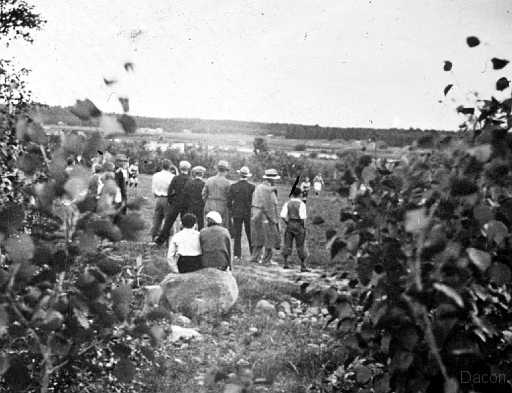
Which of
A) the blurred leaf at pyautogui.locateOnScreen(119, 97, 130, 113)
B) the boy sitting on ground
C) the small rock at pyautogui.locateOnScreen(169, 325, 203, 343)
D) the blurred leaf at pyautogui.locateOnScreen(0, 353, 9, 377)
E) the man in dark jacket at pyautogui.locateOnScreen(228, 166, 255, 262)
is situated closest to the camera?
the blurred leaf at pyautogui.locateOnScreen(119, 97, 130, 113)

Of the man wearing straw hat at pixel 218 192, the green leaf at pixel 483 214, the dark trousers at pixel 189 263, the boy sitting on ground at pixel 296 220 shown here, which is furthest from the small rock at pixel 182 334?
the man wearing straw hat at pixel 218 192

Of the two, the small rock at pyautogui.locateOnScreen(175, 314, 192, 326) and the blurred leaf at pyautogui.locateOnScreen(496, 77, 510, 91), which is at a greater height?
the blurred leaf at pyautogui.locateOnScreen(496, 77, 510, 91)

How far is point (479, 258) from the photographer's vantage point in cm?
215

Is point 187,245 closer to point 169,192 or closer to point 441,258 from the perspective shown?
point 169,192

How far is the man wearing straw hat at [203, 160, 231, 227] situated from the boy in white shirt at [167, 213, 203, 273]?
116 inches

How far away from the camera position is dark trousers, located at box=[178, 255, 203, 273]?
817 centimetres

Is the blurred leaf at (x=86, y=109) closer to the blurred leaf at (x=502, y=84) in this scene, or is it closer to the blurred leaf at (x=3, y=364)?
the blurred leaf at (x=3, y=364)

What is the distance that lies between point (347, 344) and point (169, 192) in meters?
8.70

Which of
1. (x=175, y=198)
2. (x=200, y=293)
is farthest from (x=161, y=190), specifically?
(x=200, y=293)

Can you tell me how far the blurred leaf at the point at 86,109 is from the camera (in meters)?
1.90

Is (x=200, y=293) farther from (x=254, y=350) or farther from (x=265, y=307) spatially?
(x=254, y=350)

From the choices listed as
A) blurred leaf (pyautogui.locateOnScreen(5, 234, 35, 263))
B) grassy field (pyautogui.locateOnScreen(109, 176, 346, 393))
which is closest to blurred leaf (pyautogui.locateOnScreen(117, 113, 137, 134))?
blurred leaf (pyautogui.locateOnScreen(5, 234, 35, 263))

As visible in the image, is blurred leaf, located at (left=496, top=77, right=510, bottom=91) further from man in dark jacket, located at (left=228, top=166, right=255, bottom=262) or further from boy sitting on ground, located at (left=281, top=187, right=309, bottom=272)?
man in dark jacket, located at (left=228, top=166, right=255, bottom=262)

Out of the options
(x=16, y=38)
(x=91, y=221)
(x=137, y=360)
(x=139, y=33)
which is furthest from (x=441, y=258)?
(x=16, y=38)
